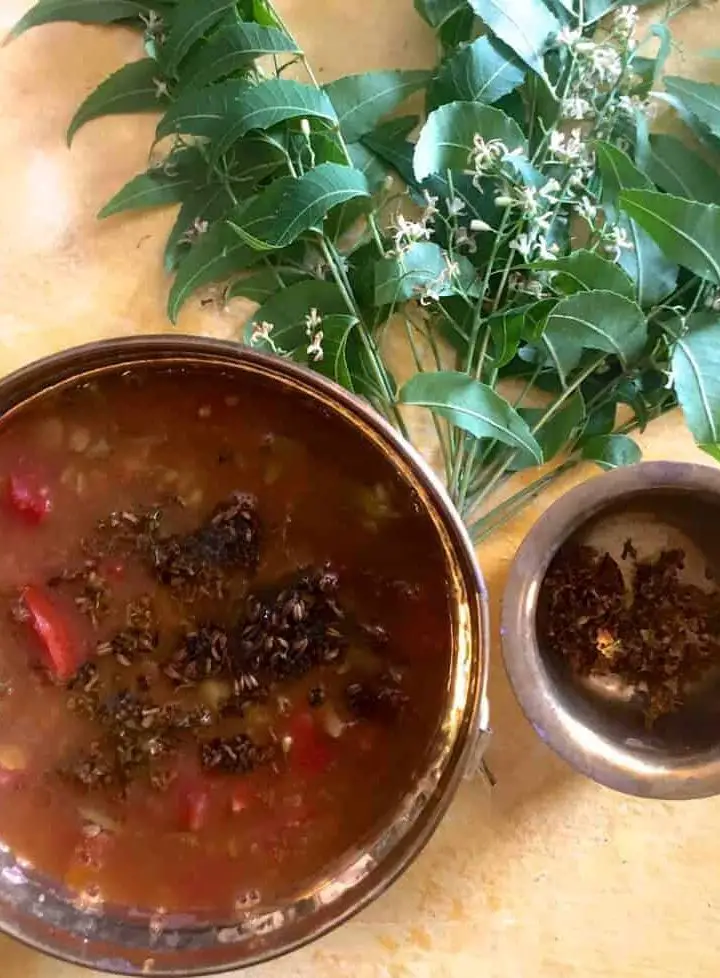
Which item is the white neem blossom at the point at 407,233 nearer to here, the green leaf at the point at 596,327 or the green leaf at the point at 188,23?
the green leaf at the point at 596,327

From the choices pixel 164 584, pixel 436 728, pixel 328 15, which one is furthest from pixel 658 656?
pixel 328 15

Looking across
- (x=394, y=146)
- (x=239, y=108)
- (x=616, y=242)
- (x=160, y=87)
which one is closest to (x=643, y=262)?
(x=616, y=242)

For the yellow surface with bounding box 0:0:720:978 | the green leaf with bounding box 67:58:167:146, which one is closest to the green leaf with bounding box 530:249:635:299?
the yellow surface with bounding box 0:0:720:978

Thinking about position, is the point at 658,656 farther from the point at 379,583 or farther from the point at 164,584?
the point at 164,584

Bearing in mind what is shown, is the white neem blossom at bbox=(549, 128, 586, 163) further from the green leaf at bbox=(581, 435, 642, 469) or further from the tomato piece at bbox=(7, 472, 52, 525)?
the tomato piece at bbox=(7, 472, 52, 525)

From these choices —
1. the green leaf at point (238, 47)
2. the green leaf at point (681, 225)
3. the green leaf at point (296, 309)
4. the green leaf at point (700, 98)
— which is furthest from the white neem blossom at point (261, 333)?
the green leaf at point (700, 98)

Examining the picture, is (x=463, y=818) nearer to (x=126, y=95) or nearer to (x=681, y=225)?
(x=681, y=225)
